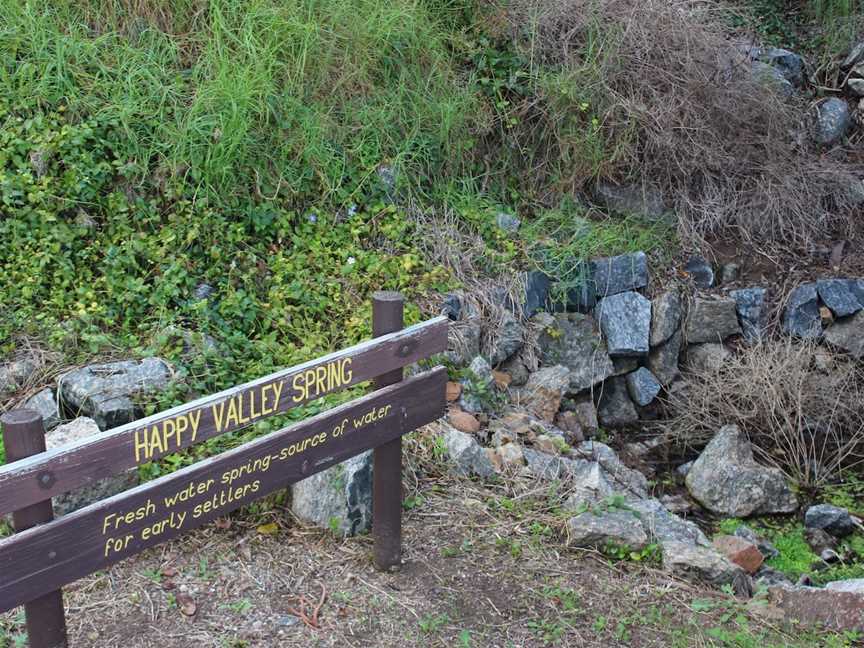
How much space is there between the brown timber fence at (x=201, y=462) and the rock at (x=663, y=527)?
124 cm

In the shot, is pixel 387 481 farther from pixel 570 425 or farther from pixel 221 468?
pixel 570 425

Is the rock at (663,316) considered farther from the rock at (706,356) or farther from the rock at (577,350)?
the rock at (577,350)

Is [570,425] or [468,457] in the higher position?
[468,457]

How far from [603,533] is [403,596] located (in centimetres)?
98

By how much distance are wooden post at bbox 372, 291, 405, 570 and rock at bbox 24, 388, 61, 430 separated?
1.63 metres

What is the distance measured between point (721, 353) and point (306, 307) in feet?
9.84

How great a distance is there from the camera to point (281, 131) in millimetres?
5984

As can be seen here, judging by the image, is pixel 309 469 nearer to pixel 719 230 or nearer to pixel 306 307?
pixel 306 307

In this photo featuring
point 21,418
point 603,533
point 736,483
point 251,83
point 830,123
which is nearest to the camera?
point 21,418

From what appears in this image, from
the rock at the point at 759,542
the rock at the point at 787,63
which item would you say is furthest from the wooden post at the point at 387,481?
the rock at the point at 787,63

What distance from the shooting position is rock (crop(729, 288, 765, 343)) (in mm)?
6824

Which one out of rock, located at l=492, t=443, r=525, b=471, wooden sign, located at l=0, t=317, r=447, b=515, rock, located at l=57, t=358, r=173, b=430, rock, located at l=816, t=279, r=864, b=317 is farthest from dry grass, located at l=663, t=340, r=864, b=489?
rock, located at l=57, t=358, r=173, b=430

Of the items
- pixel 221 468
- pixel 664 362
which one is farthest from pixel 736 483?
pixel 221 468

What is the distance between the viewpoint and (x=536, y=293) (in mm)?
6254
